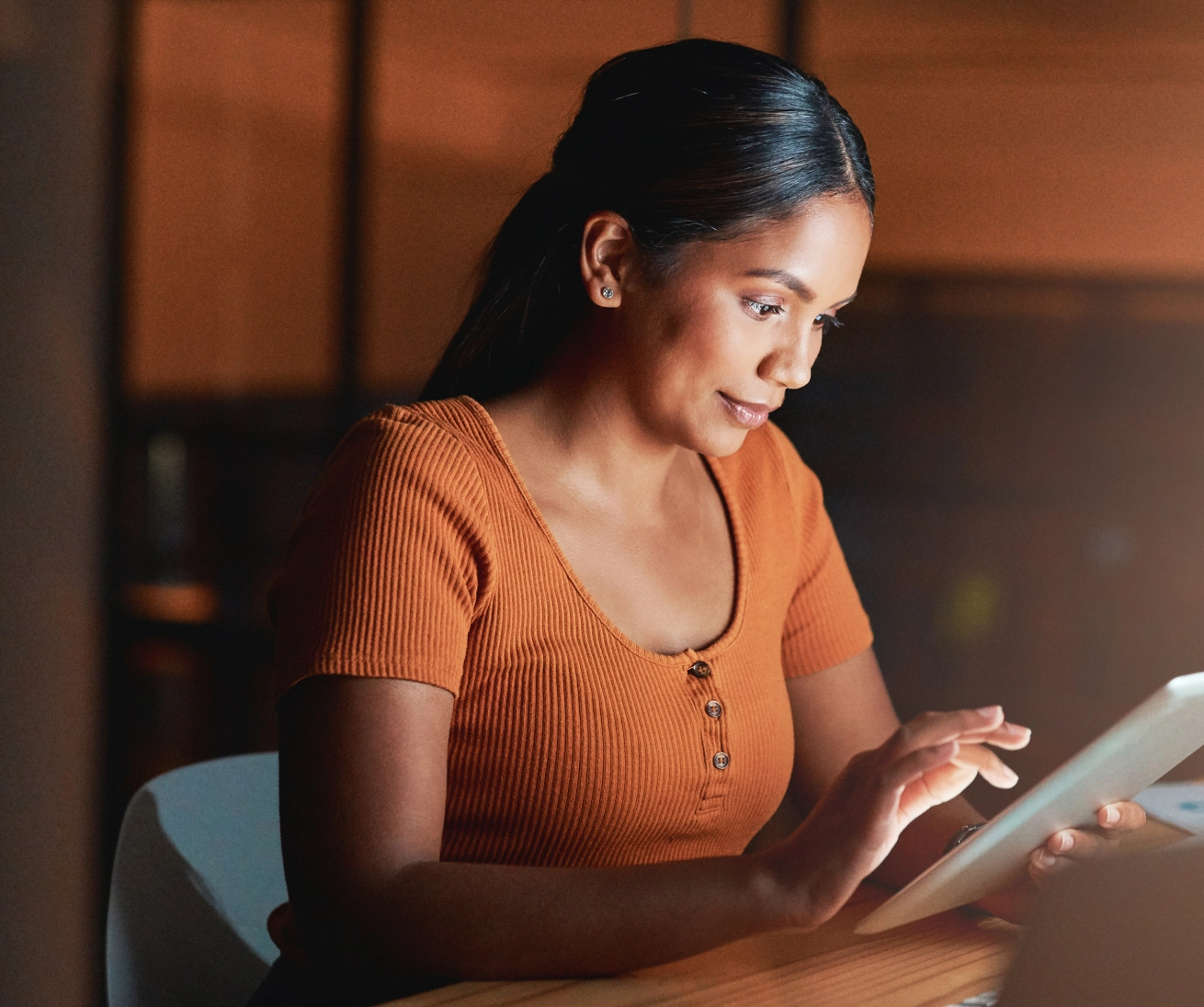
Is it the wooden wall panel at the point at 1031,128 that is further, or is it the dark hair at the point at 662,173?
the wooden wall panel at the point at 1031,128

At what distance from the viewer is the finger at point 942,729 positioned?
745 mm

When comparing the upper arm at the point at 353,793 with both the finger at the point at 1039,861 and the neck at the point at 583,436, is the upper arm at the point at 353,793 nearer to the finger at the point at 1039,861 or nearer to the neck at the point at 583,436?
the neck at the point at 583,436

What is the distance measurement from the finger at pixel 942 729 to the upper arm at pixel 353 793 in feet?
1.14

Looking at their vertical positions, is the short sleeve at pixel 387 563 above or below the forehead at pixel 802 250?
below

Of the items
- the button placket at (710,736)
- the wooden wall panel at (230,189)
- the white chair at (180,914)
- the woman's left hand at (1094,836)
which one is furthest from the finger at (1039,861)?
the wooden wall panel at (230,189)

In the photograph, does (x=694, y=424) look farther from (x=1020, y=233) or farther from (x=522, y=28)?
(x=522, y=28)

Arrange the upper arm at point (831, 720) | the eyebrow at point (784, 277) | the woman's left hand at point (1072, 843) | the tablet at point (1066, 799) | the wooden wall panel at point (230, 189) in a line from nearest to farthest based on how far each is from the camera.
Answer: the tablet at point (1066, 799), the woman's left hand at point (1072, 843), the eyebrow at point (784, 277), the upper arm at point (831, 720), the wooden wall panel at point (230, 189)

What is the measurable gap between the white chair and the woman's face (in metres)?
0.62

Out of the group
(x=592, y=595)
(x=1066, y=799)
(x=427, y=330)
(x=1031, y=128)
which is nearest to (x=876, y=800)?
(x=1066, y=799)

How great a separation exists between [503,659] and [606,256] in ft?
1.24

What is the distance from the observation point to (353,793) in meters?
0.88

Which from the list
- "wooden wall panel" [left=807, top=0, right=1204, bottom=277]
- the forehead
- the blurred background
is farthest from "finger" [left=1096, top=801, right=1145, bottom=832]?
"wooden wall panel" [left=807, top=0, right=1204, bottom=277]

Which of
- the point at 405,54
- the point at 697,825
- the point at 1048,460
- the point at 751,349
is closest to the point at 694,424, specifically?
the point at 751,349

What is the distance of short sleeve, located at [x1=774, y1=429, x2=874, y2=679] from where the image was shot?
4.35 feet
